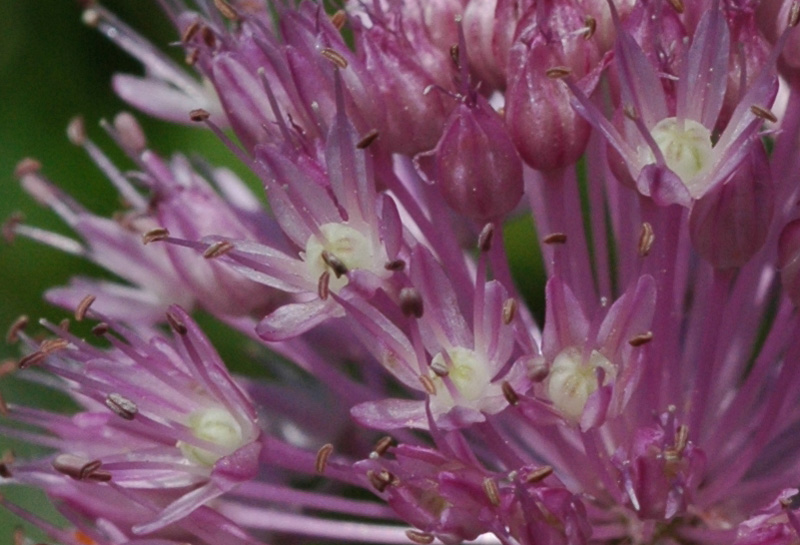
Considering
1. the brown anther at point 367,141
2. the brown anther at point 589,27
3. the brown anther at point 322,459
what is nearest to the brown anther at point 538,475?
the brown anther at point 322,459

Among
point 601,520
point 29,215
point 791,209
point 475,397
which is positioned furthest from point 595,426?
point 29,215

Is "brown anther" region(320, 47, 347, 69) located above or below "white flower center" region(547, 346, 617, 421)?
above

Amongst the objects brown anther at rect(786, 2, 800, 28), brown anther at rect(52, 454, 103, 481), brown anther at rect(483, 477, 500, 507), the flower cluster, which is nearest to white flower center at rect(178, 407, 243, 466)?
the flower cluster

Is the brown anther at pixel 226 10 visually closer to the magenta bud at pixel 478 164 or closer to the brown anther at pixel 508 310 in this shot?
the magenta bud at pixel 478 164

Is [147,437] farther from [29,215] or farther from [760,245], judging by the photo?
[29,215]

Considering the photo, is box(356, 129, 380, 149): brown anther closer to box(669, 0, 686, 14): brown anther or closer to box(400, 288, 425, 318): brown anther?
box(400, 288, 425, 318): brown anther

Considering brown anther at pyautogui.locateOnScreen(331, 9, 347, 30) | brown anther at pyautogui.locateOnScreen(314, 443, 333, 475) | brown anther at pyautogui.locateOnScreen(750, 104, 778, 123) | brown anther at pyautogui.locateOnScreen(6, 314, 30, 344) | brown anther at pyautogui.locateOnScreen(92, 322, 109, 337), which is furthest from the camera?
brown anther at pyautogui.locateOnScreen(6, 314, 30, 344)
